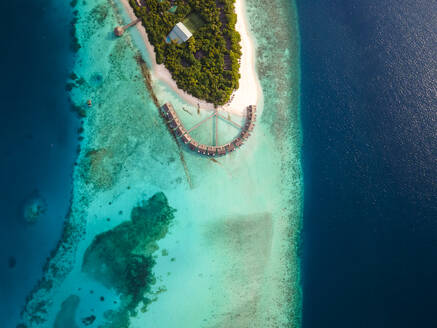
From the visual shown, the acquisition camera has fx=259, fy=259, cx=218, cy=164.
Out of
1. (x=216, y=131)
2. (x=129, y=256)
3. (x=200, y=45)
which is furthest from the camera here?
(x=216, y=131)

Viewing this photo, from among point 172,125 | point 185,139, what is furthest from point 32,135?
point 185,139

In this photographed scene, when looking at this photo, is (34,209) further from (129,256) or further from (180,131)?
(180,131)

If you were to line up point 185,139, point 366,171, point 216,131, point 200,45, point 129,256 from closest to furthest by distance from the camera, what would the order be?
1. point 129,256
2. point 185,139
3. point 200,45
4. point 216,131
5. point 366,171

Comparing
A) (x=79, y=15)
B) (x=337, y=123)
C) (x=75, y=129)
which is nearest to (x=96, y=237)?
(x=75, y=129)

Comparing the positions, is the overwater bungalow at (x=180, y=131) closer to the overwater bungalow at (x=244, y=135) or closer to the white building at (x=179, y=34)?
the overwater bungalow at (x=244, y=135)

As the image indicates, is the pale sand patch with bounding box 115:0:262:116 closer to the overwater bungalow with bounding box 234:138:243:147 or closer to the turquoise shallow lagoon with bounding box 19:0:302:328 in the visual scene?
the turquoise shallow lagoon with bounding box 19:0:302:328

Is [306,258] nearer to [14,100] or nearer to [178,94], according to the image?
[178,94]
